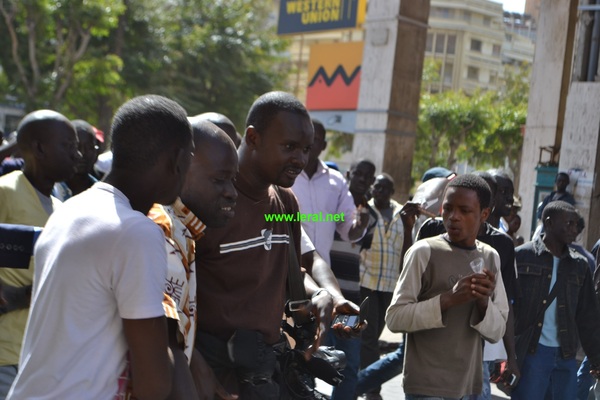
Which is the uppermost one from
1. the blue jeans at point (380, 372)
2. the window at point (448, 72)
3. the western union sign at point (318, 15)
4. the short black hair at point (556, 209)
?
the window at point (448, 72)

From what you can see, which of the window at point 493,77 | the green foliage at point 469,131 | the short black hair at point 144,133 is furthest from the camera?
the window at point 493,77

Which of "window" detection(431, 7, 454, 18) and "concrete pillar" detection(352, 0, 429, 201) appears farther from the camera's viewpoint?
"window" detection(431, 7, 454, 18)

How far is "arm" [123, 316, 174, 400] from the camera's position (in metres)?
2.11

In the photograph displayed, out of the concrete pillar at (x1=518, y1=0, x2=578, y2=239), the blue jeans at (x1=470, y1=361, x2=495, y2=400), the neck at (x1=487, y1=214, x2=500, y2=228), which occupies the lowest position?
the blue jeans at (x1=470, y1=361, x2=495, y2=400)

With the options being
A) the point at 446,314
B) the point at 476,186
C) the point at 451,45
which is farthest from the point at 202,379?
the point at 451,45

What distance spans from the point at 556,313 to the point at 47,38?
17.5 meters

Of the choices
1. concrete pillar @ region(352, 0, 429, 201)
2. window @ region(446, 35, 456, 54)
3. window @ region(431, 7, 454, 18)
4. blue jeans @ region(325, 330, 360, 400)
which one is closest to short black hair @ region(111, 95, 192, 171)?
blue jeans @ region(325, 330, 360, 400)

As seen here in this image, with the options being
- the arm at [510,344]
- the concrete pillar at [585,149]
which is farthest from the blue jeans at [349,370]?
the concrete pillar at [585,149]

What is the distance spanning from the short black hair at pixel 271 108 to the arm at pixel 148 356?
1.32m

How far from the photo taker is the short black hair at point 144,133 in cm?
224

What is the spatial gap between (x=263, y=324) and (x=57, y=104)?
61.9ft

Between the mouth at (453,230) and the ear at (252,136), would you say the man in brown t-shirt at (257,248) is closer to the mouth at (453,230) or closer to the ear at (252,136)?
the ear at (252,136)

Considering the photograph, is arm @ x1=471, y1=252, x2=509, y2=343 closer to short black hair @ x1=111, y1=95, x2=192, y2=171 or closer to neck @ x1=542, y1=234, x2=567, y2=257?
neck @ x1=542, y1=234, x2=567, y2=257

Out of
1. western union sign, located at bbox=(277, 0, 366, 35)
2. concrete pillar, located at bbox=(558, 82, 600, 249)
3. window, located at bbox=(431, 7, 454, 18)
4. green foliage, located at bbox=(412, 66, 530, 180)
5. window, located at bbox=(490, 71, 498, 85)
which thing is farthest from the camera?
window, located at bbox=(490, 71, 498, 85)
